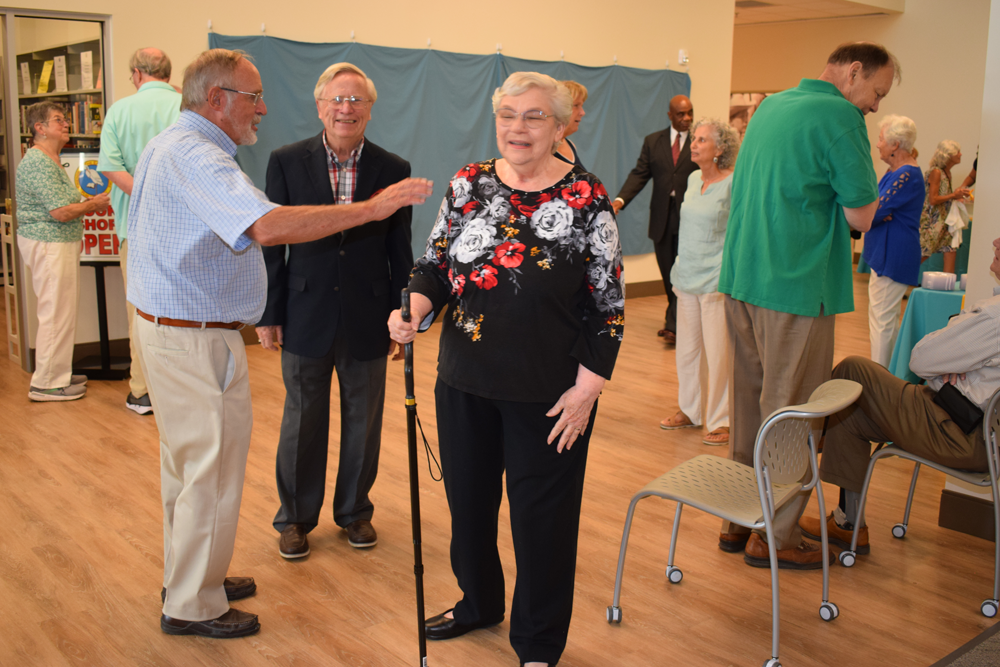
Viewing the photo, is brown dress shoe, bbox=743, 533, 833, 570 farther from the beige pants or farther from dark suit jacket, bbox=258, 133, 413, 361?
the beige pants

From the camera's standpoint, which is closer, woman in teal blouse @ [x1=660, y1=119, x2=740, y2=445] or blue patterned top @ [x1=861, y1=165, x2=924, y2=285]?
woman in teal blouse @ [x1=660, y1=119, x2=740, y2=445]

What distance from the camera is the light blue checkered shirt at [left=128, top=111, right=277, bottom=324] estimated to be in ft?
7.18

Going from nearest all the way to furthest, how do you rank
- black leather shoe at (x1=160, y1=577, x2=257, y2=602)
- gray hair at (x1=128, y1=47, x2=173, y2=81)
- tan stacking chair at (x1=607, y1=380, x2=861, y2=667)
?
tan stacking chair at (x1=607, y1=380, x2=861, y2=667)
black leather shoe at (x1=160, y1=577, x2=257, y2=602)
gray hair at (x1=128, y1=47, x2=173, y2=81)

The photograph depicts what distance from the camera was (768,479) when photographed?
236cm

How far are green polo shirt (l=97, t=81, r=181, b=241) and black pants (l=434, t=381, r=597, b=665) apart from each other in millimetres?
3337

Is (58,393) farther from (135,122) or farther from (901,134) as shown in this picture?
(901,134)

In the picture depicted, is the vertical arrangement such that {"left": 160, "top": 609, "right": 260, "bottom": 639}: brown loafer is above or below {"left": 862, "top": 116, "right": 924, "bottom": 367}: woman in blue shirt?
below

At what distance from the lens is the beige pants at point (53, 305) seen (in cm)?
503

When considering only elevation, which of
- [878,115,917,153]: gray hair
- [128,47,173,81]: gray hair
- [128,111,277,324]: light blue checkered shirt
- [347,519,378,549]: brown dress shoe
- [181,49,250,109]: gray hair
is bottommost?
[347,519,378,549]: brown dress shoe

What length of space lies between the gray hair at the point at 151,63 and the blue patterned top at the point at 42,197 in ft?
2.70

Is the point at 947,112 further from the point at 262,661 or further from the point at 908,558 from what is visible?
the point at 262,661

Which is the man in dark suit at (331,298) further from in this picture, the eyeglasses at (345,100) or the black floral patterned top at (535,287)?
the black floral patterned top at (535,287)

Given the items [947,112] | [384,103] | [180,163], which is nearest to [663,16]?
[384,103]

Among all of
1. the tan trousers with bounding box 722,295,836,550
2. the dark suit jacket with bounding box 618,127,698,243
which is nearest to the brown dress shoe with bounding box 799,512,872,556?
the tan trousers with bounding box 722,295,836,550
